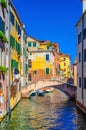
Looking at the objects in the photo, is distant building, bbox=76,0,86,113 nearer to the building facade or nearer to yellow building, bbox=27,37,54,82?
the building facade

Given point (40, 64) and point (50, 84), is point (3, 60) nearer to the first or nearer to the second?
point (50, 84)

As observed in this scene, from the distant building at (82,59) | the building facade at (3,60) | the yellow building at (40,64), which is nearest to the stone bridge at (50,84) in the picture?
the distant building at (82,59)

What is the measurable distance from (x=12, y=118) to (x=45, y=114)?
16.4ft

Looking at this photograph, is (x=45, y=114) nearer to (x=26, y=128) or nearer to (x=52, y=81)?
(x=26, y=128)

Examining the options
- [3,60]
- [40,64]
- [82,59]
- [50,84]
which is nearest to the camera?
[3,60]

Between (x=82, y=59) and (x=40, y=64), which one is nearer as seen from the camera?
(x=82, y=59)

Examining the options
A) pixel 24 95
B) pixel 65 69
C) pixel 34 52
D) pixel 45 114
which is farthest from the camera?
pixel 65 69

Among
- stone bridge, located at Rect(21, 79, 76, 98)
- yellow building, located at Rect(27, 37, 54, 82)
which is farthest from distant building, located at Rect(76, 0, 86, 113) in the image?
yellow building, located at Rect(27, 37, 54, 82)

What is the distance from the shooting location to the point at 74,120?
30.6 m

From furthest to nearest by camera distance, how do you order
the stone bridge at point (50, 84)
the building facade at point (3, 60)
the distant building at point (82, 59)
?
the stone bridge at point (50, 84)
the distant building at point (82, 59)
the building facade at point (3, 60)

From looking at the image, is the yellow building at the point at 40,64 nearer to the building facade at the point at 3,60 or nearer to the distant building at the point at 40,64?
the distant building at the point at 40,64

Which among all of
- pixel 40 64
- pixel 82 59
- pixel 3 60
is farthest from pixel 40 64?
pixel 3 60

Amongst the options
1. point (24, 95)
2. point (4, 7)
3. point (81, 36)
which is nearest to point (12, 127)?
point (4, 7)

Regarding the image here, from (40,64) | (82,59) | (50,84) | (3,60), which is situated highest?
(40,64)
